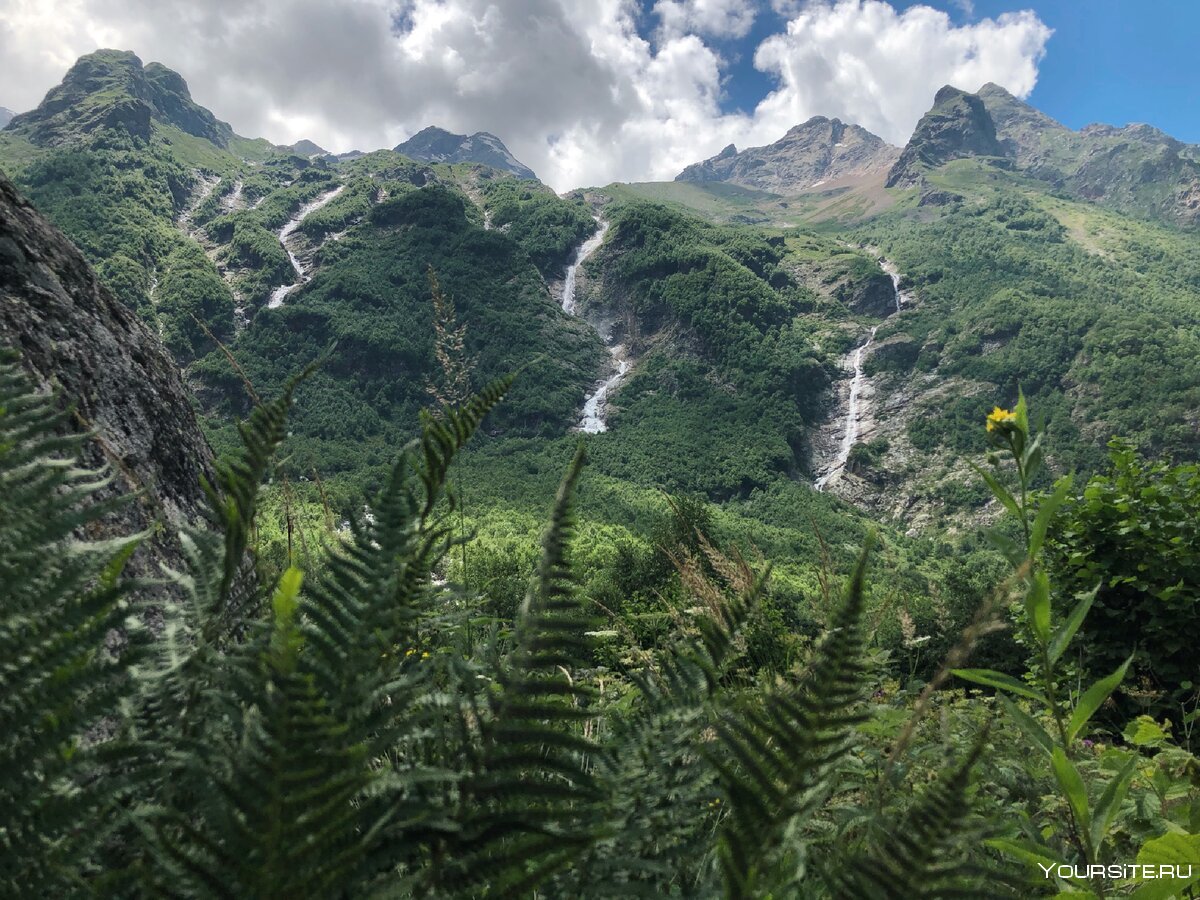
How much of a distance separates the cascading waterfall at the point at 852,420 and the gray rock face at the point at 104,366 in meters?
96.1

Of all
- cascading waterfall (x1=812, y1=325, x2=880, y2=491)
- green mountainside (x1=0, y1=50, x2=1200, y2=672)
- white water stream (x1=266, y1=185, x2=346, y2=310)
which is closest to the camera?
green mountainside (x1=0, y1=50, x2=1200, y2=672)

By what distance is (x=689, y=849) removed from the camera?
2.36 ft

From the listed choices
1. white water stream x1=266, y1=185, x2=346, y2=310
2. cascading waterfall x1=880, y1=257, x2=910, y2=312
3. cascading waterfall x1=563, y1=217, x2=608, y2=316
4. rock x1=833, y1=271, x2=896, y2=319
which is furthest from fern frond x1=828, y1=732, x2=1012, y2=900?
cascading waterfall x1=880, y1=257, x2=910, y2=312

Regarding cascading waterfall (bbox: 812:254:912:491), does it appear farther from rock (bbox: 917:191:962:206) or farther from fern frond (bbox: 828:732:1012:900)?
fern frond (bbox: 828:732:1012:900)

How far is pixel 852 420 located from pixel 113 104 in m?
159

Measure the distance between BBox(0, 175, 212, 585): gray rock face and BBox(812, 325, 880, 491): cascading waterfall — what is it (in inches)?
3785

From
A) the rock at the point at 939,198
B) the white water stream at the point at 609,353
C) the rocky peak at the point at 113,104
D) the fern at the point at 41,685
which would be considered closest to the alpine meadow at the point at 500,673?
the fern at the point at 41,685

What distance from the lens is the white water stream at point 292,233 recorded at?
107 m

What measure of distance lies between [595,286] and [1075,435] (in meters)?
79.8

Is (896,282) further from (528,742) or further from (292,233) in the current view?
(528,742)

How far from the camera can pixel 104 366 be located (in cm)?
230

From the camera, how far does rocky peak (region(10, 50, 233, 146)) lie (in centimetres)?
13438

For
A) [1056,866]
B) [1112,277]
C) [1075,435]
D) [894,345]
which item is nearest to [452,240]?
[894,345]

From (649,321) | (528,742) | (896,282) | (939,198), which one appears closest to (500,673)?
(528,742)
